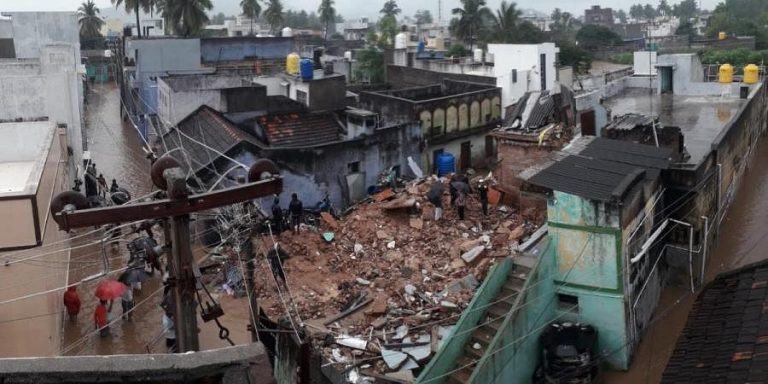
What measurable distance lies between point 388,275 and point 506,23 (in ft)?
158

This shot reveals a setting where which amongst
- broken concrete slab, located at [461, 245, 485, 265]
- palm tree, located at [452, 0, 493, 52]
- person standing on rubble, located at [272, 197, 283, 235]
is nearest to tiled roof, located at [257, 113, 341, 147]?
person standing on rubble, located at [272, 197, 283, 235]

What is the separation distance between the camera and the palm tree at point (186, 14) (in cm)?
5431

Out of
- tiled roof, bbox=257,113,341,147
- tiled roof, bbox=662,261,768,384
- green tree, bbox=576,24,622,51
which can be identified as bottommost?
tiled roof, bbox=662,261,768,384

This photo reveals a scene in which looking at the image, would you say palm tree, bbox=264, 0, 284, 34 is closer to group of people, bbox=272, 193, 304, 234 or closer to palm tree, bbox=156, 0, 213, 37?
palm tree, bbox=156, 0, 213, 37

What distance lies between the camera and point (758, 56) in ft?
190

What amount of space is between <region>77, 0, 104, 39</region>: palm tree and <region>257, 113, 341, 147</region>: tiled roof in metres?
63.1

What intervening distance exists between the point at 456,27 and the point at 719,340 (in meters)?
58.8

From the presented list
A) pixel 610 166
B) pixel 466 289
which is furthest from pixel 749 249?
pixel 466 289

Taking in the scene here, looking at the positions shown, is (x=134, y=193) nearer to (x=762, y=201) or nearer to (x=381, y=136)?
(x=381, y=136)

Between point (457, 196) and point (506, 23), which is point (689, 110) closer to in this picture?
point (457, 196)

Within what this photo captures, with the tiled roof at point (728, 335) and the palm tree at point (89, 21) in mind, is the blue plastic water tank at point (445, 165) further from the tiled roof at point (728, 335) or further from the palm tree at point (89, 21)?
the palm tree at point (89, 21)

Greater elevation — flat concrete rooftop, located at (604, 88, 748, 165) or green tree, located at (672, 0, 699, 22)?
green tree, located at (672, 0, 699, 22)

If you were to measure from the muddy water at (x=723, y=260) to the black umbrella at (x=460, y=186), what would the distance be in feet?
17.8

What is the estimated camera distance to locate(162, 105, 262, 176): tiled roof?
23594 millimetres
